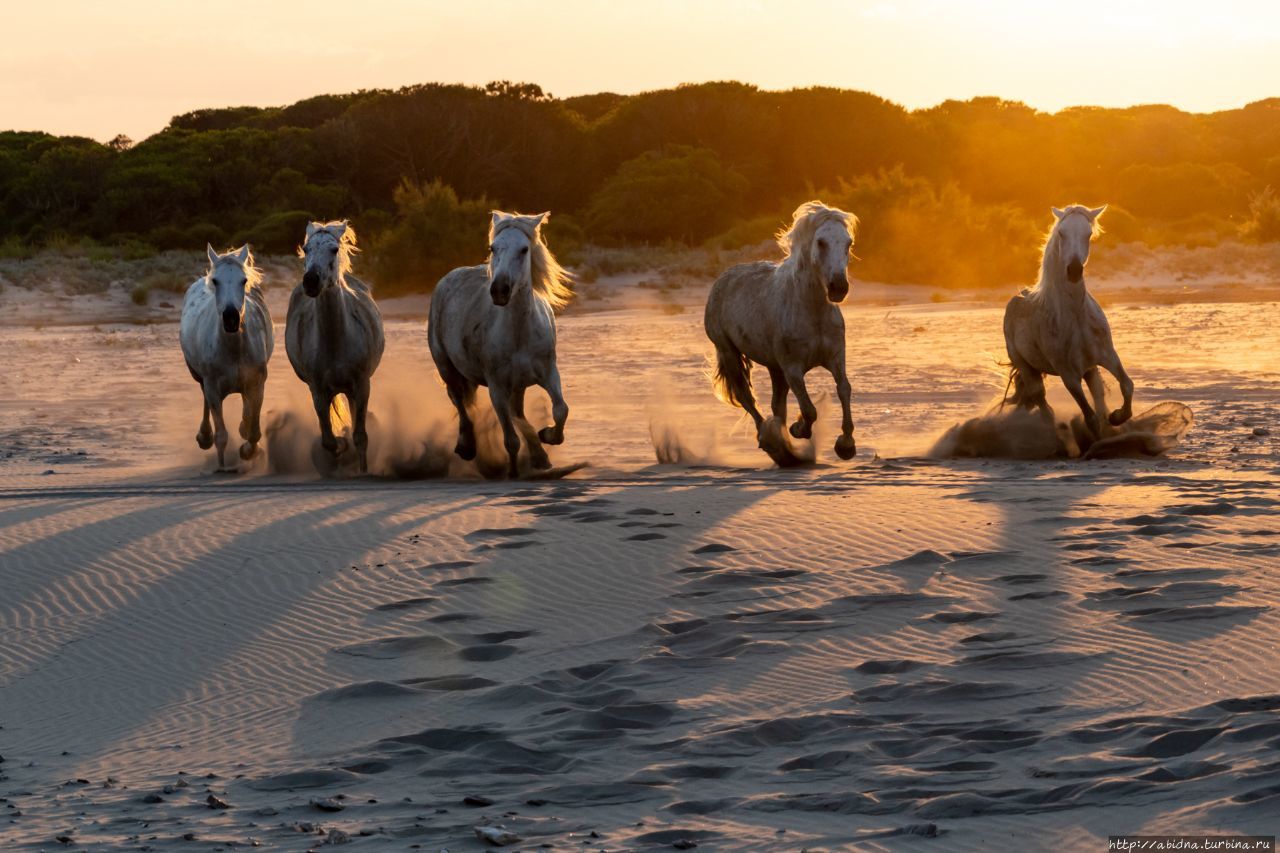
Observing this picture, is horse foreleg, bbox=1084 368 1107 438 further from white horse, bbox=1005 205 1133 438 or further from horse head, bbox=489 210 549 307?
horse head, bbox=489 210 549 307

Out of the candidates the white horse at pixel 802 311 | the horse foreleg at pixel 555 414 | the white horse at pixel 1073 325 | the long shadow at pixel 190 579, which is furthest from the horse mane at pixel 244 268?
the white horse at pixel 1073 325

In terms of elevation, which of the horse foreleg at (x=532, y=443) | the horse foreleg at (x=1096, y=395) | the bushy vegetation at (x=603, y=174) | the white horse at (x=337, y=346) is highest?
the bushy vegetation at (x=603, y=174)

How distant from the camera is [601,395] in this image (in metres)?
16.0

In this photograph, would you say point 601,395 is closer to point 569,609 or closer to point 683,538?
point 683,538

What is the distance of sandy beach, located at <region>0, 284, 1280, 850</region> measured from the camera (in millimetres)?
4418

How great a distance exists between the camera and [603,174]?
158ft

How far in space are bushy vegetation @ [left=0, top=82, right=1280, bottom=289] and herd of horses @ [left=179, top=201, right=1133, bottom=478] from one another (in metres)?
22.2

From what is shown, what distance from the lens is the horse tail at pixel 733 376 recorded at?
1230 centimetres

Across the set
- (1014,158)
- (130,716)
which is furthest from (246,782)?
(1014,158)

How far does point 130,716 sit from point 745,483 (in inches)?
191

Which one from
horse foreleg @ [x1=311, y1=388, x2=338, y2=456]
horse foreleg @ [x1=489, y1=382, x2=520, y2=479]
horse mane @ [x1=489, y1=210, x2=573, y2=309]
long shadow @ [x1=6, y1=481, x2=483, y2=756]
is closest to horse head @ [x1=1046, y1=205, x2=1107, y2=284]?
horse mane @ [x1=489, y1=210, x2=573, y2=309]

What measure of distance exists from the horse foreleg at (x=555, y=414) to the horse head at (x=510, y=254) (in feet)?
2.05

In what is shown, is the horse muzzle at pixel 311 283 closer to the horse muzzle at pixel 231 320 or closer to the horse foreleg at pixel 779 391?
the horse muzzle at pixel 231 320

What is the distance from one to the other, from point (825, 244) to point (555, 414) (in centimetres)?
198
